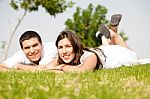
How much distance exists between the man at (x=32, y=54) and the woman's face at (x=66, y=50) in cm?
66

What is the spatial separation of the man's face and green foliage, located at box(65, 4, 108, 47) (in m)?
31.9

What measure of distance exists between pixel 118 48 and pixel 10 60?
140 inches

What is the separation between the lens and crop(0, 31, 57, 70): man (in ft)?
31.4

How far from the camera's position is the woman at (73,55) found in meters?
8.86

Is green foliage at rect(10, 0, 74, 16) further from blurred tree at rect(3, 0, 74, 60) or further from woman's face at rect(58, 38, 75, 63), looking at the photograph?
woman's face at rect(58, 38, 75, 63)

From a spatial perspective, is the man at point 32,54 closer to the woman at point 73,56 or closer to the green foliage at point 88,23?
the woman at point 73,56

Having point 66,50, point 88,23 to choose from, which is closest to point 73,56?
Answer: point 66,50

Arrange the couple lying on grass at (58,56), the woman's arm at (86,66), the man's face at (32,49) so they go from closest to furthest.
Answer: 1. the woman's arm at (86,66)
2. the couple lying on grass at (58,56)
3. the man's face at (32,49)


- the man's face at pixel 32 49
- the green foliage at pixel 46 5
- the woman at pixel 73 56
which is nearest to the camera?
the woman at pixel 73 56

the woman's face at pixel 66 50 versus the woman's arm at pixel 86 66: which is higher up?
the woman's face at pixel 66 50

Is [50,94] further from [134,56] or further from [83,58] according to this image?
[134,56]

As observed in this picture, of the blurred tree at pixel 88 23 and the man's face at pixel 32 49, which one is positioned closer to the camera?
the man's face at pixel 32 49

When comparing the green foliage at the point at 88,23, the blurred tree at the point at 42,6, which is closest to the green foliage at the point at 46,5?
the blurred tree at the point at 42,6

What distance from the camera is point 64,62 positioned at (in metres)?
9.32
